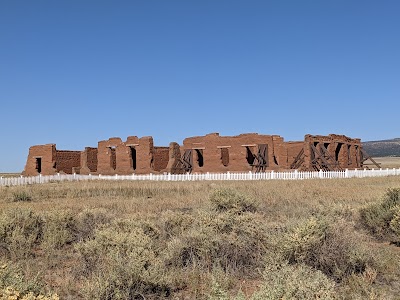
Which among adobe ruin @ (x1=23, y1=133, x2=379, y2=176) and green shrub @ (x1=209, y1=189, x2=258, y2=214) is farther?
adobe ruin @ (x1=23, y1=133, x2=379, y2=176)

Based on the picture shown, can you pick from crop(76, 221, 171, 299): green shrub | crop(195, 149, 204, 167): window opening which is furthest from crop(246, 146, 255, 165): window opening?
crop(76, 221, 171, 299): green shrub

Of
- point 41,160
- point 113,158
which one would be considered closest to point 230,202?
point 113,158

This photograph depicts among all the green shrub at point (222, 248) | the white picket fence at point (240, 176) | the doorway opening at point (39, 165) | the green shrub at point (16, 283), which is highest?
the doorway opening at point (39, 165)

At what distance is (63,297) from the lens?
4.91 m

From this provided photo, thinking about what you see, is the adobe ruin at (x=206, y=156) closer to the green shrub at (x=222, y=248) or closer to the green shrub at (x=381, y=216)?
the green shrub at (x=381, y=216)

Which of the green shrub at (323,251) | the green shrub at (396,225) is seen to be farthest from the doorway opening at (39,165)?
the green shrub at (323,251)

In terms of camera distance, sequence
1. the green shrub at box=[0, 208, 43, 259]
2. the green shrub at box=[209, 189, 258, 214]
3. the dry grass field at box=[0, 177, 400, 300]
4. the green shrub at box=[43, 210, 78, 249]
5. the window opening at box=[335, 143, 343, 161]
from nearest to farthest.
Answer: the dry grass field at box=[0, 177, 400, 300] < the green shrub at box=[0, 208, 43, 259] < the green shrub at box=[43, 210, 78, 249] < the green shrub at box=[209, 189, 258, 214] < the window opening at box=[335, 143, 343, 161]

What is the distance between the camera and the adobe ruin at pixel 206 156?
29.9 metres

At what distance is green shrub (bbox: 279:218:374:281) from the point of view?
579 centimetres

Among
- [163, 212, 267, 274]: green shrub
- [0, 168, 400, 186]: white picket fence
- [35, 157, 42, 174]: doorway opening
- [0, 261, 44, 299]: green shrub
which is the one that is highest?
[35, 157, 42, 174]: doorway opening

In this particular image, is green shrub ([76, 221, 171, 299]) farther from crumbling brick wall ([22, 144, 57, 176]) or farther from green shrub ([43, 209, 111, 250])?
crumbling brick wall ([22, 144, 57, 176])

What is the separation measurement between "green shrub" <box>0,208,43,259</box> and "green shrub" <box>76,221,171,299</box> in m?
1.37

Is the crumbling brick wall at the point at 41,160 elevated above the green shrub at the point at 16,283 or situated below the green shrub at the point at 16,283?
above

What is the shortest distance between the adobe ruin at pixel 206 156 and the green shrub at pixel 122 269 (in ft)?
77.0
